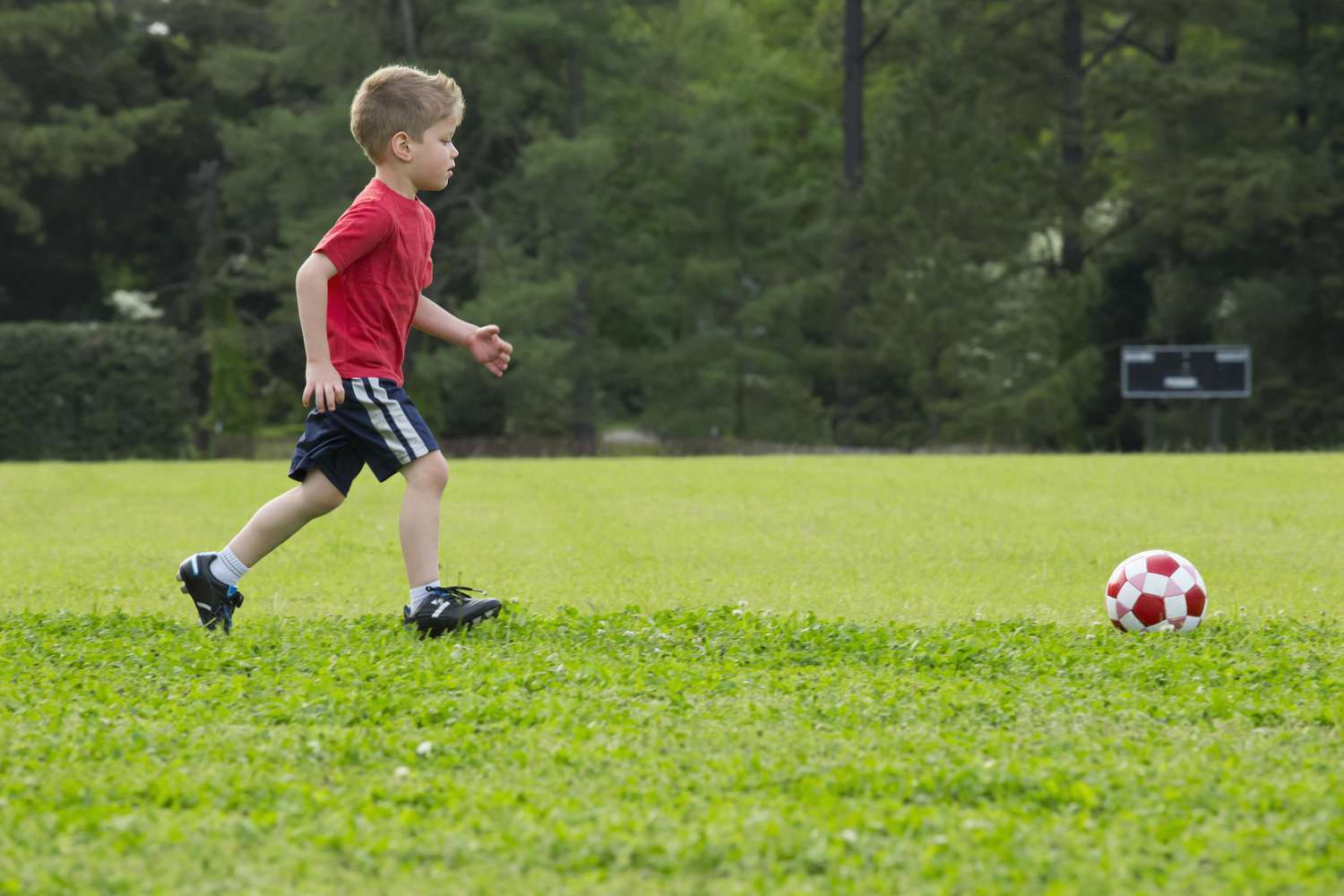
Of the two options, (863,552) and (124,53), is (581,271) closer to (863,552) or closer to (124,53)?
(124,53)

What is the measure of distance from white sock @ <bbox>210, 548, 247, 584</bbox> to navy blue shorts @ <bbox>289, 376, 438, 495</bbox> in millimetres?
449

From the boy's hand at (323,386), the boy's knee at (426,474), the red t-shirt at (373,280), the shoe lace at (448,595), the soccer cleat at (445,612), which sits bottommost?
the soccer cleat at (445,612)

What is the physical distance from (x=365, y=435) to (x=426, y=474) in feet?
0.94

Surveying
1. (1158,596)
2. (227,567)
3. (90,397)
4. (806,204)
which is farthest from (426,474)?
(806,204)

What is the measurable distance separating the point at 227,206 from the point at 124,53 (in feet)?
16.0

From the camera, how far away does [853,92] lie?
37.3 metres

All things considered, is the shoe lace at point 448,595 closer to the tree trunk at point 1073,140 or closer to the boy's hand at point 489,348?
the boy's hand at point 489,348

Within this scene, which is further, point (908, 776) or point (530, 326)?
point (530, 326)

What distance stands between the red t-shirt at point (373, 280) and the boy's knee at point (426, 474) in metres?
0.36

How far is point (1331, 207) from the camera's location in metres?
34.6

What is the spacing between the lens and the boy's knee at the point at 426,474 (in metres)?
5.98

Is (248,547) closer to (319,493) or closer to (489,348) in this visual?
(319,493)

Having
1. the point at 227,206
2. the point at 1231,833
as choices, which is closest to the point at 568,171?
the point at 227,206

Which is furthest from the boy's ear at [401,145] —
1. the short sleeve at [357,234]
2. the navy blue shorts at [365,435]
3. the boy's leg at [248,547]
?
the boy's leg at [248,547]
